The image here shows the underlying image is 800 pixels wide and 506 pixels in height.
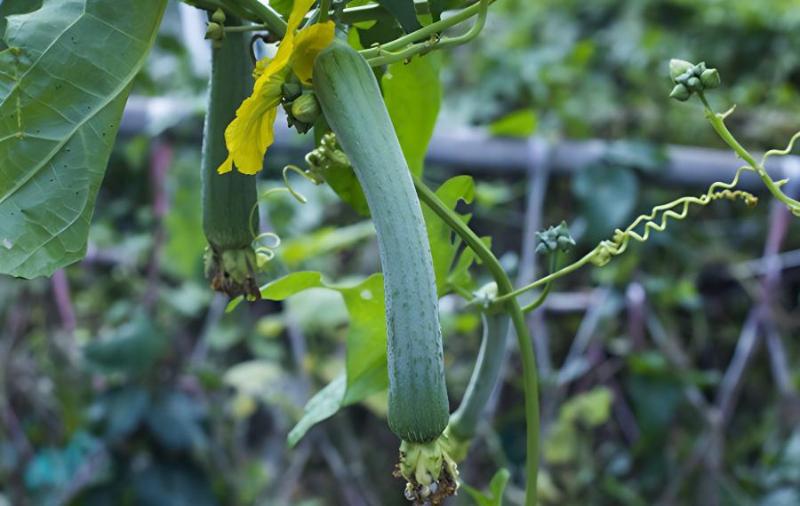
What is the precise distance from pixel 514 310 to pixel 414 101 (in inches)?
5.5

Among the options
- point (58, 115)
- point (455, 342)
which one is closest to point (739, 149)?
point (58, 115)

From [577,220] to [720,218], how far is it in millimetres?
289

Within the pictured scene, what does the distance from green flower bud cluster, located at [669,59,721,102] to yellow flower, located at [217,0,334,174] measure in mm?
179

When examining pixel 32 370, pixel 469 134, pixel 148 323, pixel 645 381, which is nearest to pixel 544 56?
pixel 469 134

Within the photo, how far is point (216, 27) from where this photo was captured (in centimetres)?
41

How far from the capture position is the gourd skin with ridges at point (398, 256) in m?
0.32

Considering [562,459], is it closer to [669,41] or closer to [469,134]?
[469,134]

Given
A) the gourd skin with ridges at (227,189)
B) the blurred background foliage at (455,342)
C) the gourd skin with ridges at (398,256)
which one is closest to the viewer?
the gourd skin with ridges at (398,256)

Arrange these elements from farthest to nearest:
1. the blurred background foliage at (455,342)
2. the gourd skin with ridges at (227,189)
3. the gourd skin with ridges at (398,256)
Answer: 1. the blurred background foliage at (455,342)
2. the gourd skin with ridges at (227,189)
3. the gourd skin with ridges at (398,256)

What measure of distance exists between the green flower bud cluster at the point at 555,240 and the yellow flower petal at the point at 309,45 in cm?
18

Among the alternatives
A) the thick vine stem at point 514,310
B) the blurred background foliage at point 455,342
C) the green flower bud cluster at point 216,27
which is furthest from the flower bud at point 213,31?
the blurred background foliage at point 455,342

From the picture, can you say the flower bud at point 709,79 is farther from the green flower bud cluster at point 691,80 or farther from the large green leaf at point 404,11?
the large green leaf at point 404,11

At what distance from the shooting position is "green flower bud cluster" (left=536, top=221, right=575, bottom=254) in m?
0.48

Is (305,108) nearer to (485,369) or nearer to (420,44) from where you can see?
(420,44)
